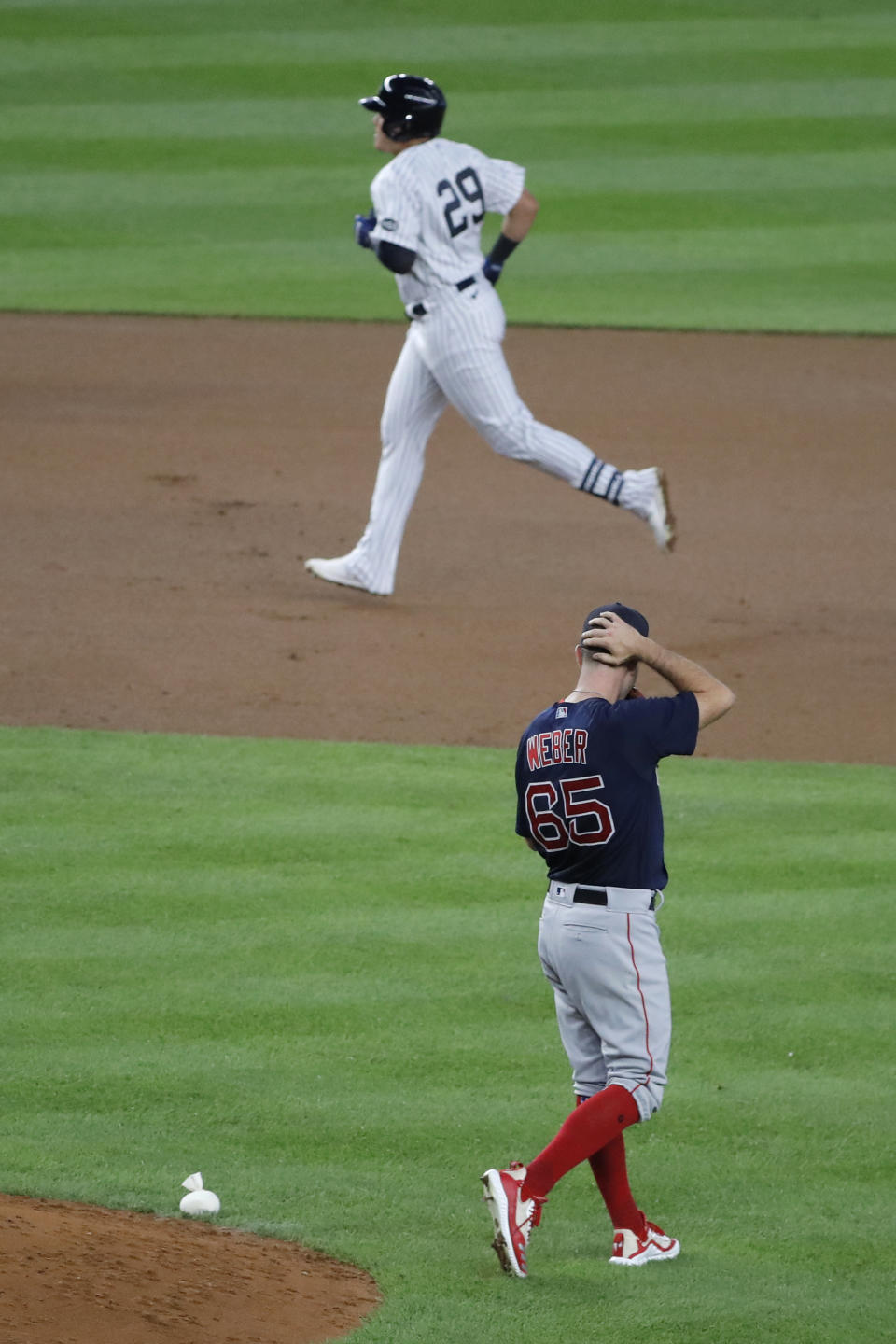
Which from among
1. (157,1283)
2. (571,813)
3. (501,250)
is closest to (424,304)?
(501,250)

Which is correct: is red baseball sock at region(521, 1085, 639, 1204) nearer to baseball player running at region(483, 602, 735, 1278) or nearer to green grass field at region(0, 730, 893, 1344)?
baseball player running at region(483, 602, 735, 1278)

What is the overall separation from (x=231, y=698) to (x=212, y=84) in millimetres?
13178

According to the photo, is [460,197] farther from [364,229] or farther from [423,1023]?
[423,1023]

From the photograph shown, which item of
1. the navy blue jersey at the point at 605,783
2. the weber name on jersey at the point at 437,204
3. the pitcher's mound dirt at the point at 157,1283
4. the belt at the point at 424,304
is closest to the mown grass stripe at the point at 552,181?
the weber name on jersey at the point at 437,204

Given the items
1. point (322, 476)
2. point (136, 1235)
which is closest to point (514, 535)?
point (322, 476)

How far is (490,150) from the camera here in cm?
1822

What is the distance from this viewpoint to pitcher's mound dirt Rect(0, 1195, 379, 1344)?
12.7 ft

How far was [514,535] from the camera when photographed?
34.2 feet

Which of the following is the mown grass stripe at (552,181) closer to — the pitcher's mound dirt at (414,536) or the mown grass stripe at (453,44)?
the mown grass stripe at (453,44)

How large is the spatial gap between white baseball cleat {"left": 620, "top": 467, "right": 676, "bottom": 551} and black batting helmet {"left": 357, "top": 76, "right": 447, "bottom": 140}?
1.78 m

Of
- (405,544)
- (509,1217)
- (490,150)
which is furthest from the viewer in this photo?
(490,150)

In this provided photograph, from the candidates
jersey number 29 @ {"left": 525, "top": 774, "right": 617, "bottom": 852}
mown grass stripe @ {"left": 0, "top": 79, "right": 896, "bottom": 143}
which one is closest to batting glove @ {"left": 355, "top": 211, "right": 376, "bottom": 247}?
jersey number 29 @ {"left": 525, "top": 774, "right": 617, "bottom": 852}

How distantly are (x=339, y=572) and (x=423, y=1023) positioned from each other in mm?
3849

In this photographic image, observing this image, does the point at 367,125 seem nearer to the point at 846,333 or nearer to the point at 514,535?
the point at 846,333
